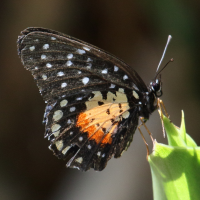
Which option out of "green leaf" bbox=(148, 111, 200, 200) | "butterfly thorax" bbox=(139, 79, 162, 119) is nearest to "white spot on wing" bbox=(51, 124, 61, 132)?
"butterfly thorax" bbox=(139, 79, 162, 119)

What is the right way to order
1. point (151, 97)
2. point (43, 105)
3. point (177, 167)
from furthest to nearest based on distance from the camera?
1. point (43, 105)
2. point (151, 97)
3. point (177, 167)

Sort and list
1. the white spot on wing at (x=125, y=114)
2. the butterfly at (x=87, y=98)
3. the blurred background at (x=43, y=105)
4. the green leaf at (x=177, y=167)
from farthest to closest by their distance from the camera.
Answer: the blurred background at (x=43, y=105)
the white spot on wing at (x=125, y=114)
the butterfly at (x=87, y=98)
the green leaf at (x=177, y=167)

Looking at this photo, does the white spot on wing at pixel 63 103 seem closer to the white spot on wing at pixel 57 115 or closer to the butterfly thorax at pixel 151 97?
the white spot on wing at pixel 57 115

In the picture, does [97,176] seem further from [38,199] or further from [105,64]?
[105,64]

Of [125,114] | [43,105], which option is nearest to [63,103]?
[125,114]

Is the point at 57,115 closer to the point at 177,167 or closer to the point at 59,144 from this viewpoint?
the point at 59,144

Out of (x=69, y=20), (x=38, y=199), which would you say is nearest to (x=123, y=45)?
(x=69, y=20)

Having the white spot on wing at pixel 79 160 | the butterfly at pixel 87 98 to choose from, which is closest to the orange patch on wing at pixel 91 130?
the butterfly at pixel 87 98
